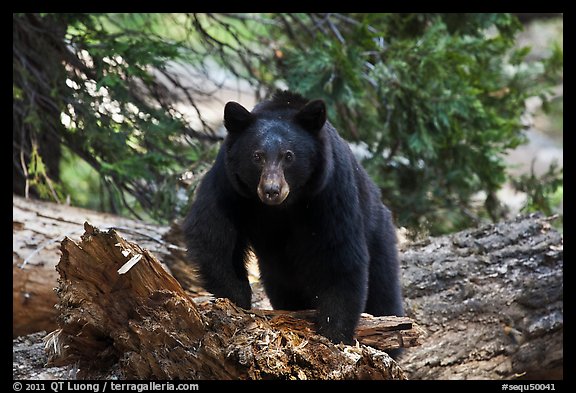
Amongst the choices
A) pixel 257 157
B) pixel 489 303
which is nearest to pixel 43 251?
pixel 257 157

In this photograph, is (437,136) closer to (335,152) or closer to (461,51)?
(461,51)

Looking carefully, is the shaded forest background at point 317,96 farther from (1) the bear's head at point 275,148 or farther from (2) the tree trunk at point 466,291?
(1) the bear's head at point 275,148

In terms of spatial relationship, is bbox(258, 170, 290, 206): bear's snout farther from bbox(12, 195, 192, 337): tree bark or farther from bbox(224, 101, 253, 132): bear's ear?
bbox(12, 195, 192, 337): tree bark

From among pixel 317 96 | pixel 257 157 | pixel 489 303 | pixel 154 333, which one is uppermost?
pixel 317 96

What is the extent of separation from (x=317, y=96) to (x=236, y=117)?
9.09 feet

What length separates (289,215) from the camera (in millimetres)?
4488

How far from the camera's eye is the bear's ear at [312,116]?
4.39 m

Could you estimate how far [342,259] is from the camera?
4.40 meters

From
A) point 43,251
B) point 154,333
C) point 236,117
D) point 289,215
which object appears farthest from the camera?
point 43,251

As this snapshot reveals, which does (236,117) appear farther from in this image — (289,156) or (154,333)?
(154,333)

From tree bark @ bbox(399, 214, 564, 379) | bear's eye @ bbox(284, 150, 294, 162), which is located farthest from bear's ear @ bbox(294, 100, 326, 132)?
tree bark @ bbox(399, 214, 564, 379)

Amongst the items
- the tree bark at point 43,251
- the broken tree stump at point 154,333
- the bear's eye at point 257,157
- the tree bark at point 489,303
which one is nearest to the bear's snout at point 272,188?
the bear's eye at point 257,157

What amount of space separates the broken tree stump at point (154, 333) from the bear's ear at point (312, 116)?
1239mm

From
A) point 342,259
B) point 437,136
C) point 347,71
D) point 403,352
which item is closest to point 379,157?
point 437,136
